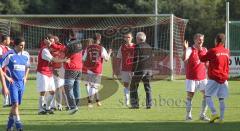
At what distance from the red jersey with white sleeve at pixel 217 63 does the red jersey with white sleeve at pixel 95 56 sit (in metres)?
4.83

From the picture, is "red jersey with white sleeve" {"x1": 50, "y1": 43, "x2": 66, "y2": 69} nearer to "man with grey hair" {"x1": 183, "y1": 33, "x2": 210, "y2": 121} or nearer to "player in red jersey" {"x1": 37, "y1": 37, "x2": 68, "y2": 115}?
"player in red jersey" {"x1": 37, "y1": 37, "x2": 68, "y2": 115}

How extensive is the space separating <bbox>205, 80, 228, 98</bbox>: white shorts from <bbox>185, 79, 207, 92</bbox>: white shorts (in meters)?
0.79

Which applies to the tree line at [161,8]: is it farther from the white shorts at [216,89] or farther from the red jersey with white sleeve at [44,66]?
the white shorts at [216,89]

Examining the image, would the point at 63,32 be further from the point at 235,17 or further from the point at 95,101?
the point at 235,17

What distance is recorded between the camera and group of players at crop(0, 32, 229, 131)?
520 inches

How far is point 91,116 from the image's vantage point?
52.1 feet

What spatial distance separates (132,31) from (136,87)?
58.3 feet

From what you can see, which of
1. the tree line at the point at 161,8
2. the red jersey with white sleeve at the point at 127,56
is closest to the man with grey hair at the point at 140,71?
the red jersey with white sleeve at the point at 127,56

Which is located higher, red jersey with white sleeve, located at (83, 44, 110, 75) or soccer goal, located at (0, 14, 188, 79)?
soccer goal, located at (0, 14, 188, 79)

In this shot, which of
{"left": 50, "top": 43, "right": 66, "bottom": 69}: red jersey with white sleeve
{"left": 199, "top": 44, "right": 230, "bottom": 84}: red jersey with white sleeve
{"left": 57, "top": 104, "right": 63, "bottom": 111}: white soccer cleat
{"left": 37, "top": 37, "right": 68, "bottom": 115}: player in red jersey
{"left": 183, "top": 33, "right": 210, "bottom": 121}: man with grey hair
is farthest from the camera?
{"left": 57, "top": 104, "right": 63, "bottom": 111}: white soccer cleat

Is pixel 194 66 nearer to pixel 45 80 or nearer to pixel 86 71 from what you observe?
pixel 45 80

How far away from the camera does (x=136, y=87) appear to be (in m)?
18.3

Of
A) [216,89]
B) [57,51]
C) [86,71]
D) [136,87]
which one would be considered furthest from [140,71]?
[216,89]

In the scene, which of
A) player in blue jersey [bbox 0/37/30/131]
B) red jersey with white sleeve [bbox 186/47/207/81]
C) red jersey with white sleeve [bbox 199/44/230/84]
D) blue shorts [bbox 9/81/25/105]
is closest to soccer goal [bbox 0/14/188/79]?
red jersey with white sleeve [bbox 186/47/207/81]
